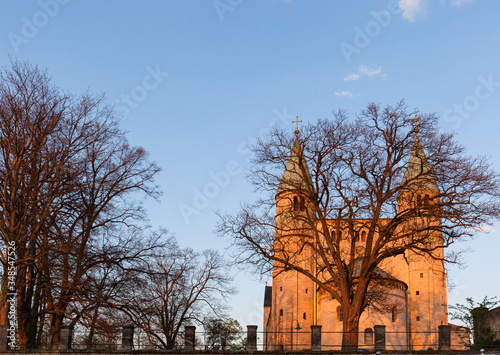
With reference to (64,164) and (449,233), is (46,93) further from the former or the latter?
(449,233)

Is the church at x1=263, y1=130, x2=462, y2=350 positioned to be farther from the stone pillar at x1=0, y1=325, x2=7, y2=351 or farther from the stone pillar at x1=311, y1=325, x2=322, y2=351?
the stone pillar at x1=0, y1=325, x2=7, y2=351

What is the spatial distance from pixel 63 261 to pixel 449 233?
1584cm

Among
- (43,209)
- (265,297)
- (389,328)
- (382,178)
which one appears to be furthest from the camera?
(265,297)

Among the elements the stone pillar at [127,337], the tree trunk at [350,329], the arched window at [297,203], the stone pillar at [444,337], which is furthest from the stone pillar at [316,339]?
the stone pillar at [127,337]

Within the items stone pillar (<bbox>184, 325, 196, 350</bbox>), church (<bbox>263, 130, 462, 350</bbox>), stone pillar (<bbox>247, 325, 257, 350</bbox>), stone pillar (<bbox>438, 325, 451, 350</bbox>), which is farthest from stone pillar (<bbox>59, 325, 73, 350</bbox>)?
church (<bbox>263, 130, 462, 350</bbox>)

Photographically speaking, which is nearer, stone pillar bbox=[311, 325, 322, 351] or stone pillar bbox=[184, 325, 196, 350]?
stone pillar bbox=[311, 325, 322, 351]

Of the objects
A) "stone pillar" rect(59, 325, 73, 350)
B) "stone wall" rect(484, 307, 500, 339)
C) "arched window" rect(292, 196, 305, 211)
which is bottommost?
"stone pillar" rect(59, 325, 73, 350)

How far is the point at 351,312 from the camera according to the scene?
2530cm

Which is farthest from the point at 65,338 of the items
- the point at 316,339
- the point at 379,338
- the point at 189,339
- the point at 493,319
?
the point at 493,319

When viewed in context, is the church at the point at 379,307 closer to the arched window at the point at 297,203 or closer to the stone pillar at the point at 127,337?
the arched window at the point at 297,203

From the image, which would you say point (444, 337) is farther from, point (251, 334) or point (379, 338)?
point (251, 334)

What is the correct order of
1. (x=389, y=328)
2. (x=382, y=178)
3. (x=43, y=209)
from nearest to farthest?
(x=43, y=209)
(x=382, y=178)
(x=389, y=328)

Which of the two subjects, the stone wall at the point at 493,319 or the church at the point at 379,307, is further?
the church at the point at 379,307

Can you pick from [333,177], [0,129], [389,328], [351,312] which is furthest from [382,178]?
[389,328]
